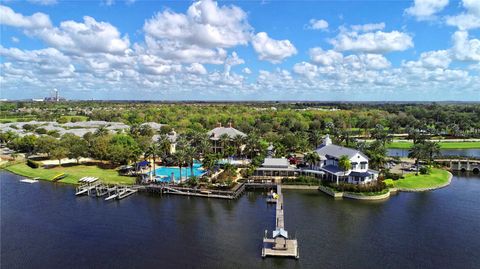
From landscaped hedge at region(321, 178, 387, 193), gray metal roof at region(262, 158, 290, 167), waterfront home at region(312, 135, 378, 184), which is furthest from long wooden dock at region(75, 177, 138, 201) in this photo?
landscaped hedge at region(321, 178, 387, 193)

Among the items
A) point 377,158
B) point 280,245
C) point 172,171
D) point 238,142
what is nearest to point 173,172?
point 172,171

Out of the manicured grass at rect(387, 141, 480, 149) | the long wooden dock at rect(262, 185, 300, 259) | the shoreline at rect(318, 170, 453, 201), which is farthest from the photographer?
the manicured grass at rect(387, 141, 480, 149)

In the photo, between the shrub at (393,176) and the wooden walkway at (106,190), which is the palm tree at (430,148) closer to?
the shrub at (393,176)

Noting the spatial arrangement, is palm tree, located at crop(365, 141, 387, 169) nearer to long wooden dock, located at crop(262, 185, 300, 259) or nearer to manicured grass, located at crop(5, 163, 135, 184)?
long wooden dock, located at crop(262, 185, 300, 259)

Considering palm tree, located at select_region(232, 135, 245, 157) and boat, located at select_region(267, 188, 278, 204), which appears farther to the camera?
palm tree, located at select_region(232, 135, 245, 157)

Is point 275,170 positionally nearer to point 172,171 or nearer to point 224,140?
point 224,140

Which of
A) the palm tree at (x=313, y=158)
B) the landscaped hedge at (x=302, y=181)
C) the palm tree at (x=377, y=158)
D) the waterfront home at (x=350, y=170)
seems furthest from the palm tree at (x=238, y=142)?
the palm tree at (x=377, y=158)

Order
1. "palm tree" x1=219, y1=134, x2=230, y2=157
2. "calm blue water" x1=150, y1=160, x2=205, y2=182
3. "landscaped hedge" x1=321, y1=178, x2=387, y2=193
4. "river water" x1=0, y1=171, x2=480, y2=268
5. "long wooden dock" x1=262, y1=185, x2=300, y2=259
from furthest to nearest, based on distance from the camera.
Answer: "palm tree" x1=219, y1=134, x2=230, y2=157 → "calm blue water" x1=150, y1=160, x2=205, y2=182 → "landscaped hedge" x1=321, y1=178, x2=387, y2=193 → "long wooden dock" x1=262, y1=185, x2=300, y2=259 → "river water" x1=0, y1=171, x2=480, y2=268
